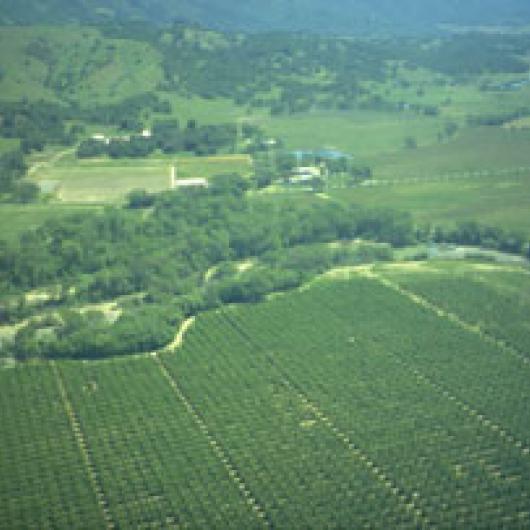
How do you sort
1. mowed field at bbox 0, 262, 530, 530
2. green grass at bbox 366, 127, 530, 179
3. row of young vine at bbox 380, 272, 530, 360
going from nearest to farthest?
mowed field at bbox 0, 262, 530, 530 < row of young vine at bbox 380, 272, 530, 360 < green grass at bbox 366, 127, 530, 179

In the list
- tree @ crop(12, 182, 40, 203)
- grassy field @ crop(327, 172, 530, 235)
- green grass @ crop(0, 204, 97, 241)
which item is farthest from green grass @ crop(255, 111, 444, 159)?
green grass @ crop(0, 204, 97, 241)

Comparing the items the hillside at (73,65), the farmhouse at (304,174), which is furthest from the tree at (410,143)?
the hillside at (73,65)

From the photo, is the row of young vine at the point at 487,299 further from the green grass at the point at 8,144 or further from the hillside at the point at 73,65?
the hillside at the point at 73,65

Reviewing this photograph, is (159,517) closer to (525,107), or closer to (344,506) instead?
(344,506)

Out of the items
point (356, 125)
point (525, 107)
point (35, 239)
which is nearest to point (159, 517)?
point (35, 239)

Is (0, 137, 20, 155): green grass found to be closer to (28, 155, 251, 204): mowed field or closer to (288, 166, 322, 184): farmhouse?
(28, 155, 251, 204): mowed field

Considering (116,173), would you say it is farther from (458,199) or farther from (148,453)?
(148,453)

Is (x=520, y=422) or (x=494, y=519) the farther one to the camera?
(x=520, y=422)
